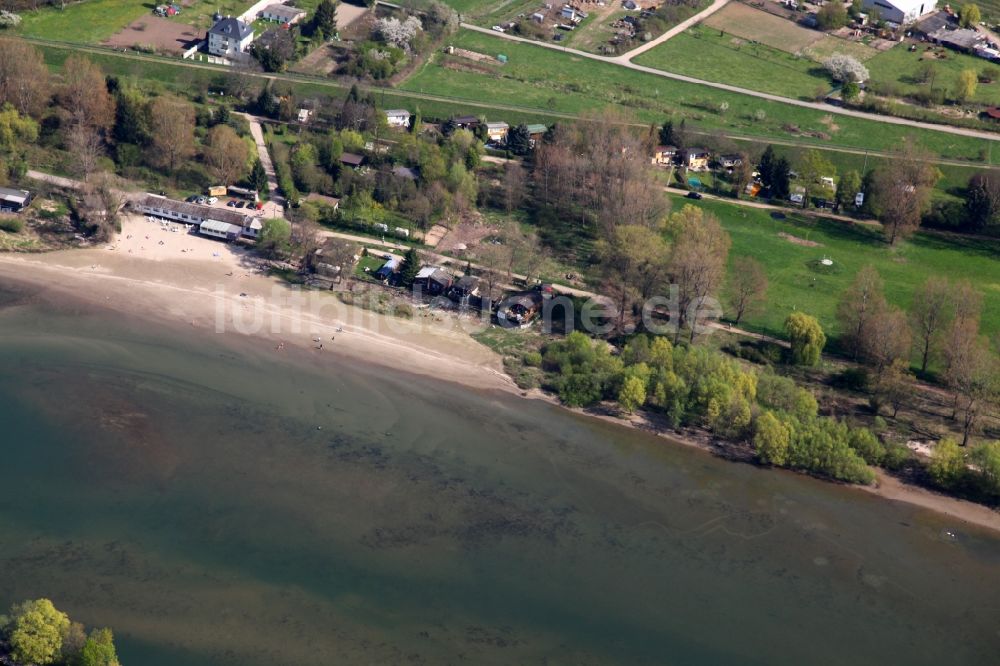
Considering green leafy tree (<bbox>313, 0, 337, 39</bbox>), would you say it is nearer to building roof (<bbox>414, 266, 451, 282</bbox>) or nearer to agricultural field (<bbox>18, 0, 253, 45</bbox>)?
agricultural field (<bbox>18, 0, 253, 45</bbox>)

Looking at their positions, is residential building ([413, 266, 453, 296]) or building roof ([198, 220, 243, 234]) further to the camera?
building roof ([198, 220, 243, 234])

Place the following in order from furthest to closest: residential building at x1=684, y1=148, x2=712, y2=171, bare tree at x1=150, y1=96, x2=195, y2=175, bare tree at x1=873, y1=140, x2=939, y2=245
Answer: residential building at x1=684, y1=148, x2=712, y2=171, bare tree at x1=150, y1=96, x2=195, y2=175, bare tree at x1=873, y1=140, x2=939, y2=245

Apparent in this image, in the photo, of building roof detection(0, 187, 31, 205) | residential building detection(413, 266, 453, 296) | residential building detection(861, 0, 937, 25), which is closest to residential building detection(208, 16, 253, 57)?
building roof detection(0, 187, 31, 205)

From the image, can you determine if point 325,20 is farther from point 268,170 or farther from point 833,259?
point 833,259

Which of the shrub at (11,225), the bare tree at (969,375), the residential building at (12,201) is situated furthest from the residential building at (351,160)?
the bare tree at (969,375)

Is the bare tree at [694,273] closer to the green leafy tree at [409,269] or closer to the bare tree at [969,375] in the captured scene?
the bare tree at [969,375]
